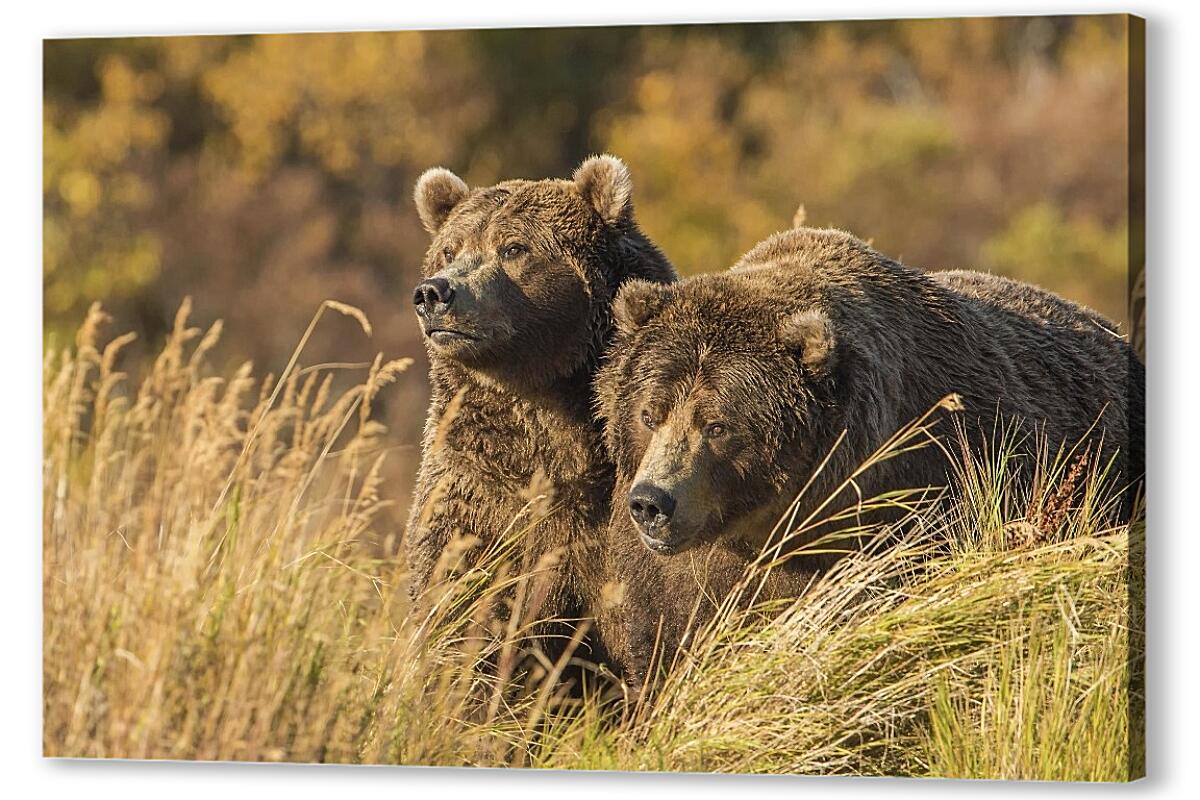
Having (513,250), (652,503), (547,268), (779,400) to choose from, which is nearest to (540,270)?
(547,268)

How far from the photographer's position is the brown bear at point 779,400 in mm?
6129

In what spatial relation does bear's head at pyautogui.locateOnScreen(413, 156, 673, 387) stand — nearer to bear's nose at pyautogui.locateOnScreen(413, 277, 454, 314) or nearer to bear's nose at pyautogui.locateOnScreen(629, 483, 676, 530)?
bear's nose at pyautogui.locateOnScreen(413, 277, 454, 314)

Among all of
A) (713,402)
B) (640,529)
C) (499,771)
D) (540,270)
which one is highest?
(540,270)

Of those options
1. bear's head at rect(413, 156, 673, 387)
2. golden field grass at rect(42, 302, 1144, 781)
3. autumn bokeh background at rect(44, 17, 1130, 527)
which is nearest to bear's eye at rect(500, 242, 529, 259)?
bear's head at rect(413, 156, 673, 387)

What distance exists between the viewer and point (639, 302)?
637cm

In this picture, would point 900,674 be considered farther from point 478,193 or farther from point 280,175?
point 280,175

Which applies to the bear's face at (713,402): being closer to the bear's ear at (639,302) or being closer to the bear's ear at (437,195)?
the bear's ear at (639,302)

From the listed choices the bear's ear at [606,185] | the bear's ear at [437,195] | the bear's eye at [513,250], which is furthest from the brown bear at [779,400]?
the bear's ear at [437,195]

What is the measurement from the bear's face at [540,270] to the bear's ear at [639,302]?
2.36 feet

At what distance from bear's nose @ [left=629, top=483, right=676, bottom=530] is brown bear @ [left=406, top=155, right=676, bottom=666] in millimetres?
978

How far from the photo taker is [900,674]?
6207 mm

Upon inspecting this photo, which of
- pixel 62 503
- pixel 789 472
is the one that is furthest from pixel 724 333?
pixel 62 503

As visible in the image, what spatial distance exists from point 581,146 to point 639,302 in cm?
867

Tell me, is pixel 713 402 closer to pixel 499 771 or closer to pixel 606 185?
pixel 606 185
